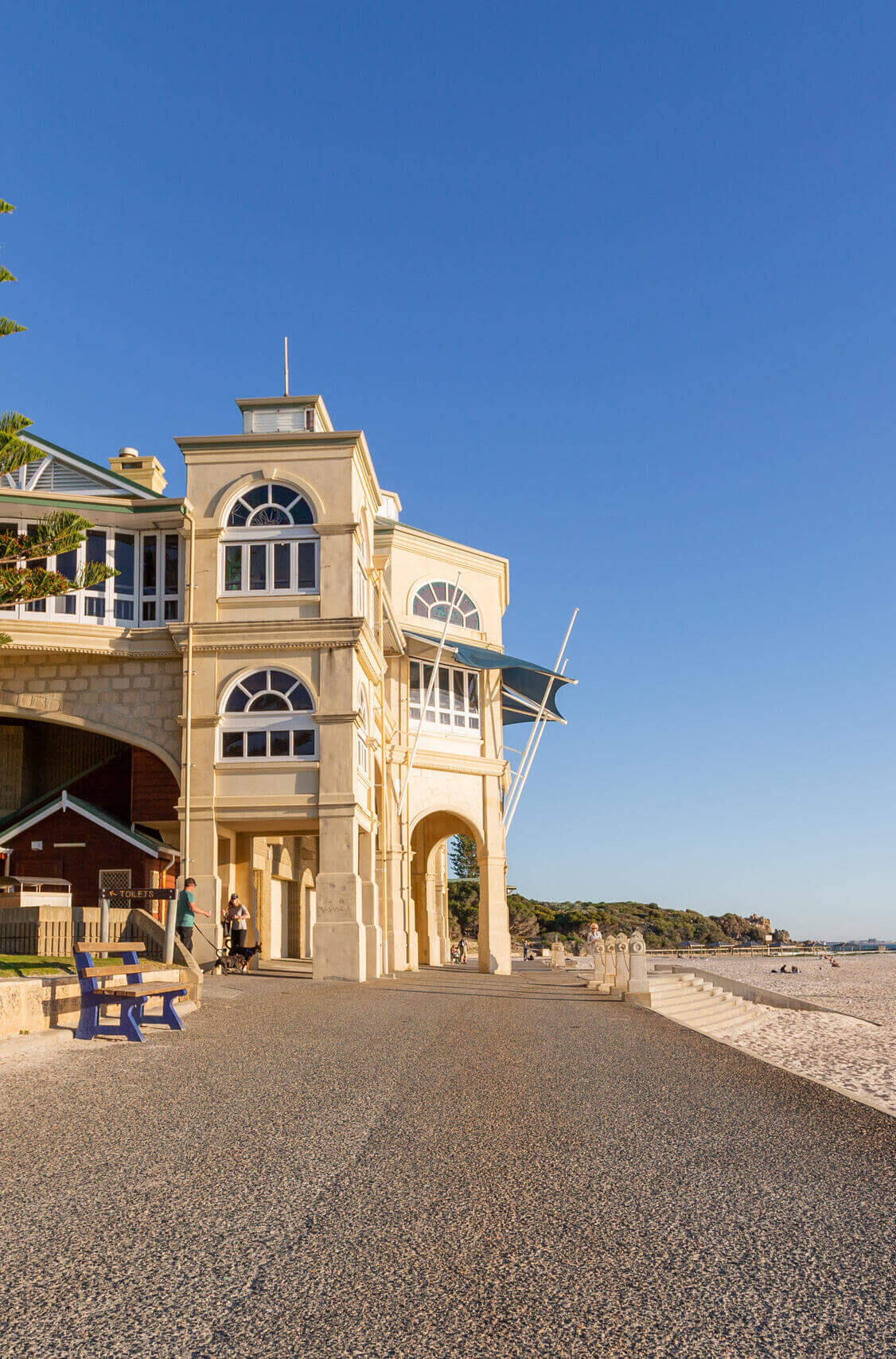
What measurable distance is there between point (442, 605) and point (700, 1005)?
1369 cm

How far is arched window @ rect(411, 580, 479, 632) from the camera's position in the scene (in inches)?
1315

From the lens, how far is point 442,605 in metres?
33.8

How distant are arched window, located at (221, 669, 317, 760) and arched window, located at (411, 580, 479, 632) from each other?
→ 1022 cm

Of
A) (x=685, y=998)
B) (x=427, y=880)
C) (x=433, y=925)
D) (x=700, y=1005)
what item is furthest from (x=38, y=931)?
(x=433, y=925)

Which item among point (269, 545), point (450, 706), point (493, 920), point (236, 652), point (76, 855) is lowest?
point (493, 920)

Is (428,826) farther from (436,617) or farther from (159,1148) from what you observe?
(159,1148)

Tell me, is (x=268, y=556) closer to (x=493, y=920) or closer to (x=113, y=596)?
(x=113, y=596)

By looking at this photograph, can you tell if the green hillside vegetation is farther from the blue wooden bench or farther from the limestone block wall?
the blue wooden bench

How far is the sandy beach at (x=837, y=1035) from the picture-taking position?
17.0 meters

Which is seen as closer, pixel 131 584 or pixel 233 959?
pixel 233 959

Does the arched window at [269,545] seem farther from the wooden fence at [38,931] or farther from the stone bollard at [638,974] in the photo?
the wooden fence at [38,931]

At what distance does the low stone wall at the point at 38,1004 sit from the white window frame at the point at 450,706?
2062cm

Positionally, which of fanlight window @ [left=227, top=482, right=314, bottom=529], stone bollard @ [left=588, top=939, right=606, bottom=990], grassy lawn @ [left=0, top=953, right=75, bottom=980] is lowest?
stone bollard @ [left=588, top=939, right=606, bottom=990]

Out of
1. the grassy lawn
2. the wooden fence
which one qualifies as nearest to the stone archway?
the wooden fence
